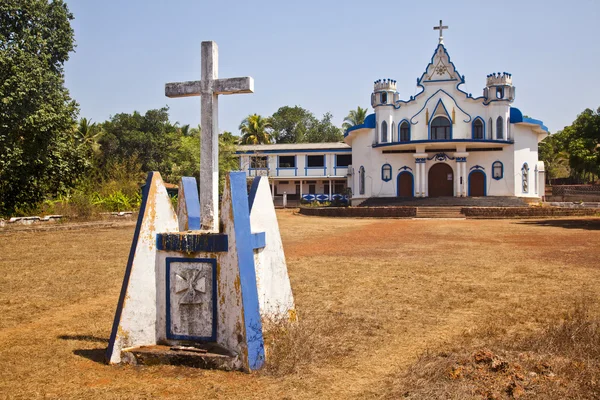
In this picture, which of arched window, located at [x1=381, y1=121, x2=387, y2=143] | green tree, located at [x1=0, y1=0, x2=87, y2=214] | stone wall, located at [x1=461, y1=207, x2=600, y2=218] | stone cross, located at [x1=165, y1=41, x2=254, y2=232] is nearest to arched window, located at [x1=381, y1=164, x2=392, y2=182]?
arched window, located at [x1=381, y1=121, x2=387, y2=143]

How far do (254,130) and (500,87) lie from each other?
28.3 meters

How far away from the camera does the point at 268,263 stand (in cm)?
568

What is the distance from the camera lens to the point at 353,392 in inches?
166

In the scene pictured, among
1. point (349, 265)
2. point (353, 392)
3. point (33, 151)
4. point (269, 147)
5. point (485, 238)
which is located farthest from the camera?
point (269, 147)

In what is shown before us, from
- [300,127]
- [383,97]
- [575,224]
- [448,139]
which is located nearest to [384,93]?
[383,97]

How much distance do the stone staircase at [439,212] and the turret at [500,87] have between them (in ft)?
29.6

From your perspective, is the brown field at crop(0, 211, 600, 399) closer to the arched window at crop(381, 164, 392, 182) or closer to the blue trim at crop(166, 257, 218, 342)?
A: the blue trim at crop(166, 257, 218, 342)

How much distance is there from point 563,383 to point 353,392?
1.46m

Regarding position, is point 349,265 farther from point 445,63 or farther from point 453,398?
point 445,63

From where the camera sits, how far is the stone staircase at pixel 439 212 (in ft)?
99.0

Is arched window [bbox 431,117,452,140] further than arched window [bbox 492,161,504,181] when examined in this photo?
Yes

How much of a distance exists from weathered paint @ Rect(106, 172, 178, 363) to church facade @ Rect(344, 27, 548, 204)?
31274 millimetres

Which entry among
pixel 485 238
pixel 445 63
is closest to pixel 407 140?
pixel 445 63

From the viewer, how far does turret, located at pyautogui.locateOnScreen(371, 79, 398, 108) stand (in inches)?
1458
